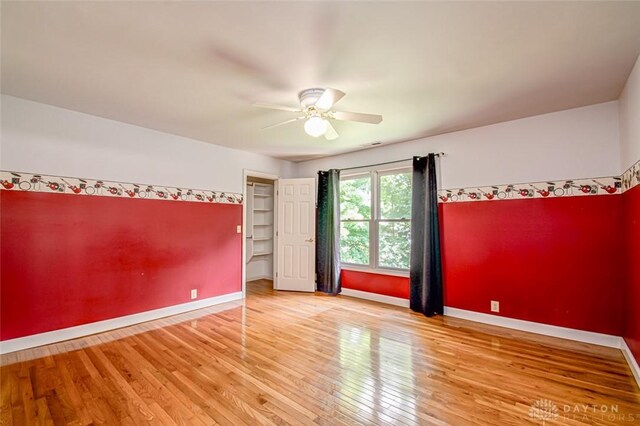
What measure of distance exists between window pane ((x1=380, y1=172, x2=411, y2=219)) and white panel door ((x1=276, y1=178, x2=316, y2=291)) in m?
1.28

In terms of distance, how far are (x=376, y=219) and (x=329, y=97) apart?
271 centimetres

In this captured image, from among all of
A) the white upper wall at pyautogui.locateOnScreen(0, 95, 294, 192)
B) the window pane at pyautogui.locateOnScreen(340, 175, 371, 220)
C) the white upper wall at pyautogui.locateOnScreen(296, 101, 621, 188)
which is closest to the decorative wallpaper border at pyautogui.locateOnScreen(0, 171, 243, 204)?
the white upper wall at pyautogui.locateOnScreen(0, 95, 294, 192)

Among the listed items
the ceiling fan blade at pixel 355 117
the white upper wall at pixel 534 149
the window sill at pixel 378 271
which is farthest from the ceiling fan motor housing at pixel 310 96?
the window sill at pixel 378 271

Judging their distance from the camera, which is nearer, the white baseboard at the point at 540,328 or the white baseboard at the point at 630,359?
the white baseboard at the point at 630,359

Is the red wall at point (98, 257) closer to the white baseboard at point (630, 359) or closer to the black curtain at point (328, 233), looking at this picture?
the black curtain at point (328, 233)

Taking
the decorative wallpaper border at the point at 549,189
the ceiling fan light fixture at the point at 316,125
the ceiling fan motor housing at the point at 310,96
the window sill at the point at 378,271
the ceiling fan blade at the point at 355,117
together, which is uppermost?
the ceiling fan motor housing at the point at 310,96

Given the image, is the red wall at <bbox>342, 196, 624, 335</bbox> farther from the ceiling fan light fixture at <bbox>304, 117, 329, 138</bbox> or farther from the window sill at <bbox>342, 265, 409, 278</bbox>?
the ceiling fan light fixture at <bbox>304, 117, 329, 138</bbox>

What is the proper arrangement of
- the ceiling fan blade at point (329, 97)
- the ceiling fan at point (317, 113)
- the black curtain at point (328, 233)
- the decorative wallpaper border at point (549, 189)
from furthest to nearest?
the black curtain at point (328, 233) → the decorative wallpaper border at point (549, 189) → the ceiling fan at point (317, 113) → the ceiling fan blade at point (329, 97)

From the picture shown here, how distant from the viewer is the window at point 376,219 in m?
4.28

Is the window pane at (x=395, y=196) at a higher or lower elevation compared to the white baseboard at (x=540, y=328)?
higher

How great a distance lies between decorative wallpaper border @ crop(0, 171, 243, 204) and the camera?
2732 mm

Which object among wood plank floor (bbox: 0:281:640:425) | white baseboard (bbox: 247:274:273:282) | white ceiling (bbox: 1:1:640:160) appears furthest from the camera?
white baseboard (bbox: 247:274:273:282)

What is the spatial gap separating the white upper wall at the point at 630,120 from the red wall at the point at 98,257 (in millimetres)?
4624

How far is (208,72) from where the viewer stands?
2.26 m
